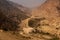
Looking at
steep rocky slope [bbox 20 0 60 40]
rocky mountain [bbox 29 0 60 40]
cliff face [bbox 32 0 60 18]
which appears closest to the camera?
steep rocky slope [bbox 20 0 60 40]

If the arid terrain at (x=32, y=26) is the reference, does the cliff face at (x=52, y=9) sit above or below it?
above

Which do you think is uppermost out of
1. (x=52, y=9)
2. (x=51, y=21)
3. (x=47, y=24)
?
(x=52, y=9)

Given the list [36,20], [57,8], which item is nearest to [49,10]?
[57,8]

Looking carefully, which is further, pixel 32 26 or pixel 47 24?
pixel 32 26

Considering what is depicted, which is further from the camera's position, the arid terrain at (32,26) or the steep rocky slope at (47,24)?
the steep rocky slope at (47,24)

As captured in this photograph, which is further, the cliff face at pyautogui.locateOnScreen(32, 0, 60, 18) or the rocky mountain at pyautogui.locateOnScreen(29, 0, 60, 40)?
the cliff face at pyautogui.locateOnScreen(32, 0, 60, 18)

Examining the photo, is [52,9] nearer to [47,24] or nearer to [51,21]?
[51,21]

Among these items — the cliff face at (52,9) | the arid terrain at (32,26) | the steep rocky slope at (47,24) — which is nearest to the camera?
the arid terrain at (32,26)

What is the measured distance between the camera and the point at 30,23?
16.3 meters

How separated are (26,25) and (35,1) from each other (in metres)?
22.9

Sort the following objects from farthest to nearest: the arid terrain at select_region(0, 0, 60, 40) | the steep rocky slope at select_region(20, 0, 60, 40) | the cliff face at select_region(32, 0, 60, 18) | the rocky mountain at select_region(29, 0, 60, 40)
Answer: the cliff face at select_region(32, 0, 60, 18) → the rocky mountain at select_region(29, 0, 60, 40) → the steep rocky slope at select_region(20, 0, 60, 40) → the arid terrain at select_region(0, 0, 60, 40)

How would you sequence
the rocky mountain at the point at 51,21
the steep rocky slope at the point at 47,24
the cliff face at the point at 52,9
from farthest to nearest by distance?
the cliff face at the point at 52,9 → the rocky mountain at the point at 51,21 → the steep rocky slope at the point at 47,24

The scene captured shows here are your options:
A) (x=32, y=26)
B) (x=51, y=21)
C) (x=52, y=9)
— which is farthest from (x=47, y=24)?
(x=52, y=9)

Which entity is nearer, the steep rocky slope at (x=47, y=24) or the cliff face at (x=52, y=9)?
the steep rocky slope at (x=47, y=24)
